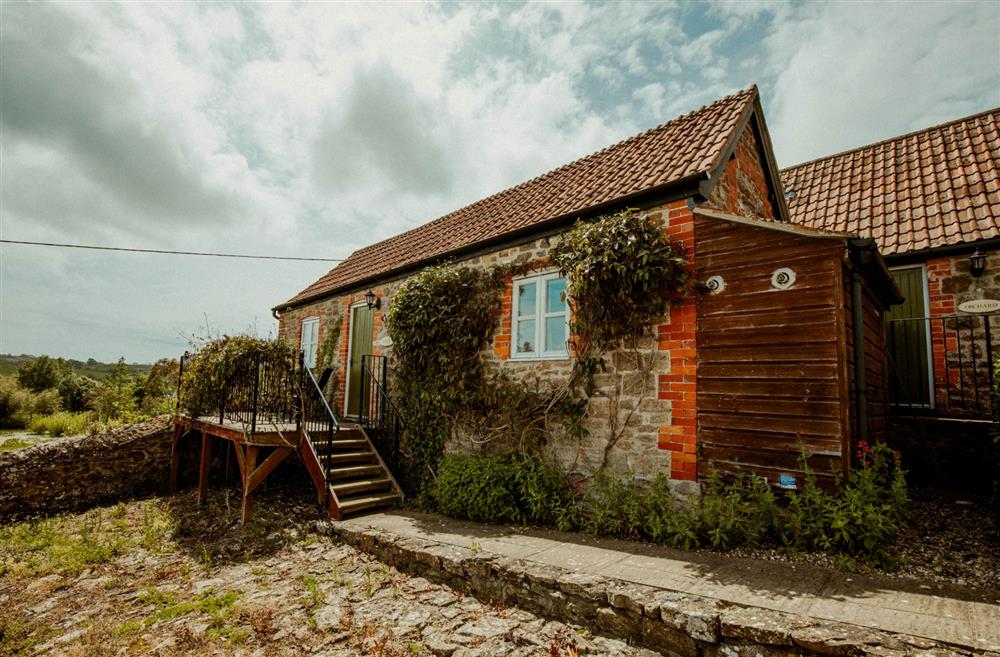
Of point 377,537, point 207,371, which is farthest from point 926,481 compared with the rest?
point 207,371

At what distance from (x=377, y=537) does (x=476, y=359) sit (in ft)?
9.62

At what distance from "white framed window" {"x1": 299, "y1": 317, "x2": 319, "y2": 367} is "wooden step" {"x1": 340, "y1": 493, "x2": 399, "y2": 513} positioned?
580 centimetres

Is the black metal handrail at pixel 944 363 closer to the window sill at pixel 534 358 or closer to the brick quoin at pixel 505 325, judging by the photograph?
the window sill at pixel 534 358

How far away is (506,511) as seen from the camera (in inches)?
233

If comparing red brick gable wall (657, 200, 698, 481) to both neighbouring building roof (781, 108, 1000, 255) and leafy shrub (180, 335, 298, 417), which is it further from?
→ leafy shrub (180, 335, 298, 417)

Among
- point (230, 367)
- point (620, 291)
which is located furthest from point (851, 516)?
point (230, 367)

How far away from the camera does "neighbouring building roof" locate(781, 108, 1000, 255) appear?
697cm

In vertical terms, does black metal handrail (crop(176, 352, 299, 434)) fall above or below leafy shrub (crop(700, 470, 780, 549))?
above

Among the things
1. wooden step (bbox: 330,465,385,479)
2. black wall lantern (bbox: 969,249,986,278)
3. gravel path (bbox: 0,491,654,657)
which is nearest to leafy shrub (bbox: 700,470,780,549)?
gravel path (bbox: 0,491,654,657)

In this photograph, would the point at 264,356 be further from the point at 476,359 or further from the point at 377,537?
the point at 377,537

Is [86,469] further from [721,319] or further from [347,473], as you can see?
[721,319]

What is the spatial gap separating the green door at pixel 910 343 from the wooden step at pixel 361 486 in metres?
7.78

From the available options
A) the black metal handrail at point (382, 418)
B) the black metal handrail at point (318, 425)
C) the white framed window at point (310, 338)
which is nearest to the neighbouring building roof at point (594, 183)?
the white framed window at point (310, 338)

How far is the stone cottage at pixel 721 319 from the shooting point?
15.1 feet
